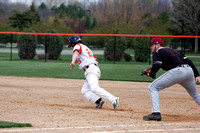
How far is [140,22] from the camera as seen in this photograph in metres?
50.8

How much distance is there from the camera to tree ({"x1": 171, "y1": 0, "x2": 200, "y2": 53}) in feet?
137

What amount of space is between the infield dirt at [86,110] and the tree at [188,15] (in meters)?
32.1

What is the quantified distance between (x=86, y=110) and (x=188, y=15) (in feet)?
126

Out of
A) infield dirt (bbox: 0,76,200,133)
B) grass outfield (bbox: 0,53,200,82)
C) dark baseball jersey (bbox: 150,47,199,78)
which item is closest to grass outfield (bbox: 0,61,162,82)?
grass outfield (bbox: 0,53,200,82)

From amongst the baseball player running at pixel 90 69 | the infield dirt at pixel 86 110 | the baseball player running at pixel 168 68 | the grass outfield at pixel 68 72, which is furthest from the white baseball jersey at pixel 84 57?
the grass outfield at pixel 68 72

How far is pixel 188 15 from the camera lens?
141ft

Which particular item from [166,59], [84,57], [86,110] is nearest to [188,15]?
[84,57]

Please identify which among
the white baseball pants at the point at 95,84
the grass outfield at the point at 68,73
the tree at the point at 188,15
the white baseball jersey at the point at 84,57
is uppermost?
the tree at the point at 188,15

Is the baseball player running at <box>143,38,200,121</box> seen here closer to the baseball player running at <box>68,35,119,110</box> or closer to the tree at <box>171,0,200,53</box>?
the baseball player running at <box>68,35,119,110</box>

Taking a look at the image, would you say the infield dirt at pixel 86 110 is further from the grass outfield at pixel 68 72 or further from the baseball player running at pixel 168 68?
the grass outfield at pixel 68 72

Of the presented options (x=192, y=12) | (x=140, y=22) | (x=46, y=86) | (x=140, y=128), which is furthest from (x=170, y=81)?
(x=140, y=22)

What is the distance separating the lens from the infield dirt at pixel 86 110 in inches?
218

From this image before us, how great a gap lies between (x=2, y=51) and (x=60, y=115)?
99.3 feet

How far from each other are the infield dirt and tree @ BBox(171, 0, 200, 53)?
32.1 metres
